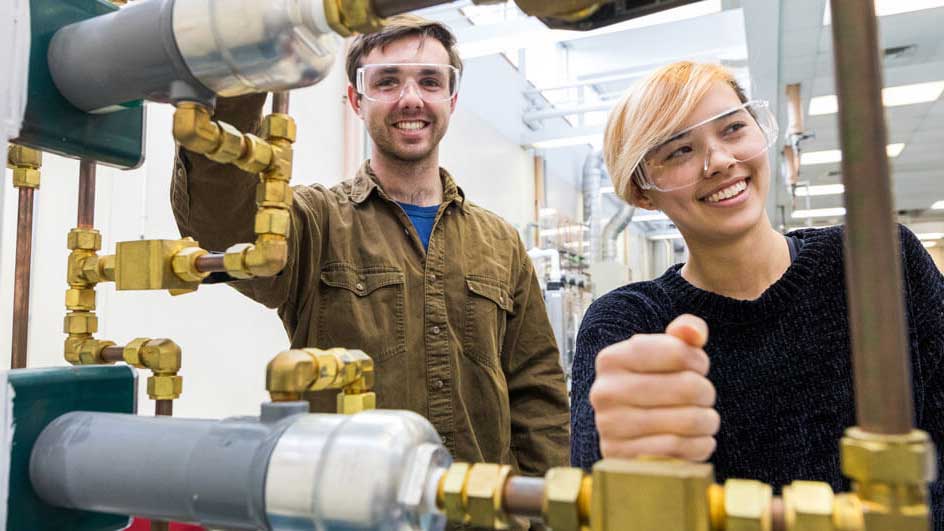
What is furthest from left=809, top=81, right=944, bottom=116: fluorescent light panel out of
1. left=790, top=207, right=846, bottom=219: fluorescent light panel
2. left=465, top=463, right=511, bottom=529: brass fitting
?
left=465, top=463, right=511, bottom=529: brass fitting

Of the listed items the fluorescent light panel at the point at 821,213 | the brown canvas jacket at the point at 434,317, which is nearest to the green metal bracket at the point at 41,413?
the brown canvas jacket at the point at 434,317

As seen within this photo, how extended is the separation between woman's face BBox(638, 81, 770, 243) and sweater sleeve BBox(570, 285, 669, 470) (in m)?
0.13

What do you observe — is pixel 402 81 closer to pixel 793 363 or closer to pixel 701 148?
pixel 701 148

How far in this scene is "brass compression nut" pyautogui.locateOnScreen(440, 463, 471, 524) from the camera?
345 mm

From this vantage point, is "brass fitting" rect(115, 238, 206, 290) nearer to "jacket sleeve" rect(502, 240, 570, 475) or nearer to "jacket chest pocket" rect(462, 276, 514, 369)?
"jacket chest pocket" rect(462, 276, 514, 369)

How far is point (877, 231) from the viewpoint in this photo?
0.94 ft

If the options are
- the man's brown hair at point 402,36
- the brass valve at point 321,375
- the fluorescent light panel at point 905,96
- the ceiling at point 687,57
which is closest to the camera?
the brass valve at point 321,375

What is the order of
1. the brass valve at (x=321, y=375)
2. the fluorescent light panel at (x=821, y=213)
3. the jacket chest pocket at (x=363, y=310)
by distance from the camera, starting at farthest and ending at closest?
the fluorescent light panel at (x=821, y=213) < the jacket chest pocket at (x=363, y=310) < the brass valve at (x=321, y=375)

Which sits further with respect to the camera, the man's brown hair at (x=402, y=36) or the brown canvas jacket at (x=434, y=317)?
the man's brown hair at (x=402, y=36)

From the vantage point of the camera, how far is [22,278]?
0.59m

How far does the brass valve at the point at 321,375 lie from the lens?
397 millimetres

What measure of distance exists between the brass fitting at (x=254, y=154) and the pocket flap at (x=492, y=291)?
2.60 ft

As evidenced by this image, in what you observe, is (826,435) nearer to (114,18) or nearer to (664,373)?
(664,373)

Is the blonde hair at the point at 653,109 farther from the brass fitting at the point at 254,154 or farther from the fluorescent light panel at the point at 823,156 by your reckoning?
the fluorescent light panel at the point at 823,156
